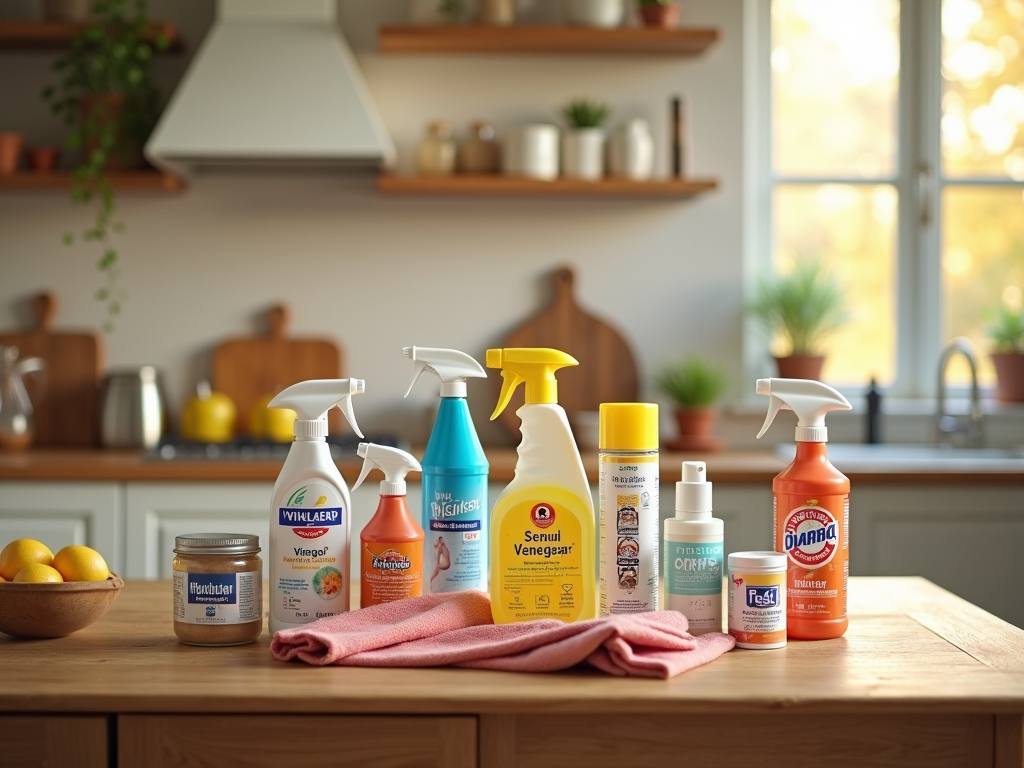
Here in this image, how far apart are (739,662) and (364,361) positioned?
2303 millimetres

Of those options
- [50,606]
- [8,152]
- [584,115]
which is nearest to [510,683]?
[50,606]

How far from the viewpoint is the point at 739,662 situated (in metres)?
1.10

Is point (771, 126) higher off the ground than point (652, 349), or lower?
higher

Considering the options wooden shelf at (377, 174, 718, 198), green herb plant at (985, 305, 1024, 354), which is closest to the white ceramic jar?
wooden shelf at (377, 174, 718, 198)

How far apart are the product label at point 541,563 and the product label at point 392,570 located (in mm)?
95

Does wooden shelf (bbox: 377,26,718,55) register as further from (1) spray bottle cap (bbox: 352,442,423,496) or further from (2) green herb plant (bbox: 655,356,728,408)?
(1) spray bottle cap (bbox: 352,442,423,496)

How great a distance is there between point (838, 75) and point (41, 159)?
2.42 metres

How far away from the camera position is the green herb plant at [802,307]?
3189 millimetres

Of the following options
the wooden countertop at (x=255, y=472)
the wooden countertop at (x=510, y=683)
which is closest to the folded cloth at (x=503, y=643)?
the wooden countertop at (x=510, y=683)

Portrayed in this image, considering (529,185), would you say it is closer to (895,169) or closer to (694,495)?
(895,169)

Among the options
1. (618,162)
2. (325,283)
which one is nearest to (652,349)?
(618,162)

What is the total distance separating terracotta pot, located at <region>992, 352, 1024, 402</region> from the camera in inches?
127

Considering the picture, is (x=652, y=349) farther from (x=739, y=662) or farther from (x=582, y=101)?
(x=739, y=662)

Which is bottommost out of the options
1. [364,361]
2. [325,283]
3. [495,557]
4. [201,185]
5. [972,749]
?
[972,749]
